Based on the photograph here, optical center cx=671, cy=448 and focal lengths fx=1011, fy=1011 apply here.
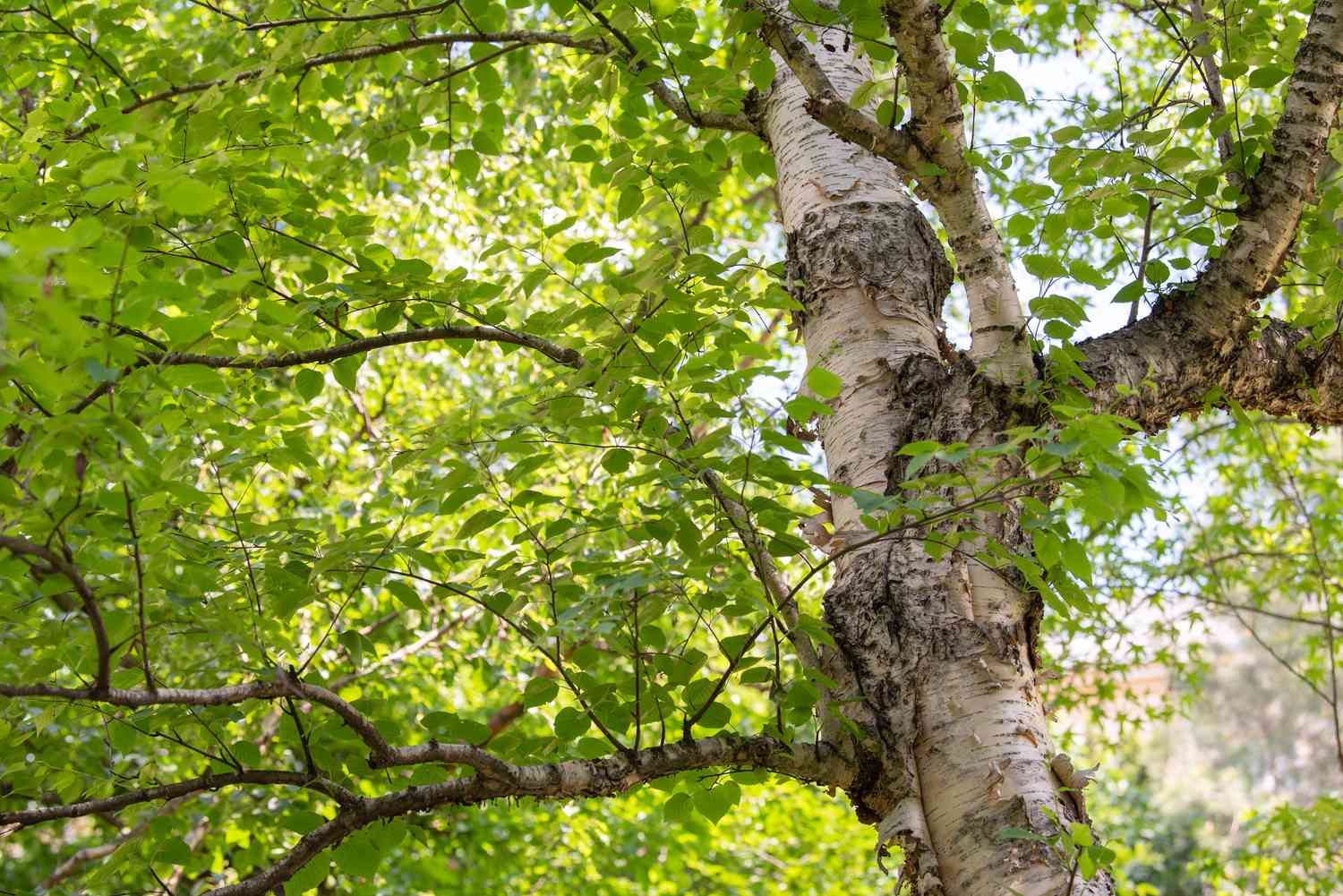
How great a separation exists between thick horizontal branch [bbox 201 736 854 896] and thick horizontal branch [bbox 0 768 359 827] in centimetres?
6

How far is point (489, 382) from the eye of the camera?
6199 millimetres

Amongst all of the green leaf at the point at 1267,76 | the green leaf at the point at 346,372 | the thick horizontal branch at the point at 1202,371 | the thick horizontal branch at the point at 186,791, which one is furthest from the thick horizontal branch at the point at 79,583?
the green leaf at the point at 1267,76

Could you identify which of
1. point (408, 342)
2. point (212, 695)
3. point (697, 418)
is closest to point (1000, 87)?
point (697, 418)

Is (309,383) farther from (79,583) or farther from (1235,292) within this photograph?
(1235,292)

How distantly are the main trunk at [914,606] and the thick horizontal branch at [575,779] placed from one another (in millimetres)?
106

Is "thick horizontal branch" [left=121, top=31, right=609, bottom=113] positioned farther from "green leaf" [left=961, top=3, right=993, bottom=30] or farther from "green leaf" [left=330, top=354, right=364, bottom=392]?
"green leaf" [left=961, top=3, right=993, bottom=30]

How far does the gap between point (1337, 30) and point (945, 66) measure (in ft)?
3.40

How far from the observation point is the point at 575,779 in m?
1.76

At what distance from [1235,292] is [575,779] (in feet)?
6.32

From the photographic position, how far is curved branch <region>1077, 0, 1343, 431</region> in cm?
233

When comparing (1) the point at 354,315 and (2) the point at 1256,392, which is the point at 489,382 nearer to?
(1) the point at 354,315

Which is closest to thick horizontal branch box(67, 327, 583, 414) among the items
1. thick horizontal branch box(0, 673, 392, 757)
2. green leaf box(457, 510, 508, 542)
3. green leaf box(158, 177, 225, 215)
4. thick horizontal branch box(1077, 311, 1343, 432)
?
green leaf box(457, 510, 508, 542)

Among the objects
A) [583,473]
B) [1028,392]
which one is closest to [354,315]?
[583,473]

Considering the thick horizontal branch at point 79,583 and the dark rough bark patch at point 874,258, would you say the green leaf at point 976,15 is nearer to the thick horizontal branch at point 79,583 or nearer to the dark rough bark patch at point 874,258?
the dark rough bark patch at point 874,258
